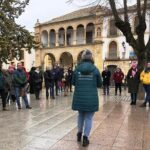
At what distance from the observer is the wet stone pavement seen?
8117mm

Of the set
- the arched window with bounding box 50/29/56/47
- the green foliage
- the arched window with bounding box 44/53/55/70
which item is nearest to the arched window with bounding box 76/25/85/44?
the arched window with bounding box 50/29/56/47

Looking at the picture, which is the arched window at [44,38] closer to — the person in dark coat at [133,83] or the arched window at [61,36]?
the arched window at [61,36]

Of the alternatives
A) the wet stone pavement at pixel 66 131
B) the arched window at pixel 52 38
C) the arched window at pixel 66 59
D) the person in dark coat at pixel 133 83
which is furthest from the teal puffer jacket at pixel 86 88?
the arched window at pixel 52 38

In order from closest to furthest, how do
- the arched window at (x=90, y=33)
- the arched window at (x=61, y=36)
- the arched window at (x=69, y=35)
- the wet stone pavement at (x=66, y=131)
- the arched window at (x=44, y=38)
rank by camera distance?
the wet stone pavement at (x=66, y=131) < the arched window at (x=90, y=33) < the arched window at (x=69, y=35) < the arched window at (x=61, y=36) < the arched window at (x=44, y=38)

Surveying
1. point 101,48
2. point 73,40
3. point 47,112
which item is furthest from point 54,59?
point 47,112

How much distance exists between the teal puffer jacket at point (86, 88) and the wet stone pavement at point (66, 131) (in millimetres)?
797

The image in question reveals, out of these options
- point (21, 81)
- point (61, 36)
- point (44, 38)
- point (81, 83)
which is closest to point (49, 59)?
point (44, 38)

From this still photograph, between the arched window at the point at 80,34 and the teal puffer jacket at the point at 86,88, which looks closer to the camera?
the teal puffer jacket at the point at 86,88

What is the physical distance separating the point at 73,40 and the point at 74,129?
5009 centimetres

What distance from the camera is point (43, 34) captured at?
64188 millimetres

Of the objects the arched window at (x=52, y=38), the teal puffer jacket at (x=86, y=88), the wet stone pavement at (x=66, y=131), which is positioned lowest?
the wet stone pavement at (x=66, y=131)

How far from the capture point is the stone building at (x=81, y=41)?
52119 mm

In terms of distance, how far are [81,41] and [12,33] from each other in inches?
1317

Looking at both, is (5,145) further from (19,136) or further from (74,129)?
(74,129)
